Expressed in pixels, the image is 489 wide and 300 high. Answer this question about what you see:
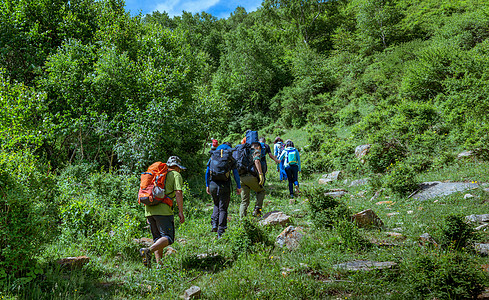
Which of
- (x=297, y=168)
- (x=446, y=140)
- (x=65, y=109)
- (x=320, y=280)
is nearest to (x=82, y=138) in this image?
(x=65, y=109)

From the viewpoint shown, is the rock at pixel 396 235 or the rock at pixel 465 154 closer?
the rock at pixel 396 235

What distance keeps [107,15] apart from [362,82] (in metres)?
18.0

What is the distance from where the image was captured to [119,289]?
14.1 ft

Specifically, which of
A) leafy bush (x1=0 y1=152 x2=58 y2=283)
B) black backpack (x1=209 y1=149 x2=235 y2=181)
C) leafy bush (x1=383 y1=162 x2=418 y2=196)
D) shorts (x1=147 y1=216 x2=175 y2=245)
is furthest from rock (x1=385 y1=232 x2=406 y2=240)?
leafy bush (x1=0 y1=152 x2=58 y2=283)

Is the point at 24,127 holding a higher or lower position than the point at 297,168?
higher

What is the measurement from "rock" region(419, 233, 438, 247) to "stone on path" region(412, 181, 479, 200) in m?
2.90

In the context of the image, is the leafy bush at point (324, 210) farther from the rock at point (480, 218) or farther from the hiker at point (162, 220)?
the hiker at point (162, 220)

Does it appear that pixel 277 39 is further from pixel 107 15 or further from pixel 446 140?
pixel 446 140

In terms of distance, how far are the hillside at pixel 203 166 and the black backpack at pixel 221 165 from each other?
4.14ft

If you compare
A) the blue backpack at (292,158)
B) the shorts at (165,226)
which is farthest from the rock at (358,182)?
the shorts at (165,226)

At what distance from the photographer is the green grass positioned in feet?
12.2

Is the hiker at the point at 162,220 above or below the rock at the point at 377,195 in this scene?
above

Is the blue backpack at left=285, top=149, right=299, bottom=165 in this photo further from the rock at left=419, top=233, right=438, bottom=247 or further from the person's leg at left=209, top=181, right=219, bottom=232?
the rock at left=419, top=233, right=438, bottom=247

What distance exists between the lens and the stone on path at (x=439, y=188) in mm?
7234
